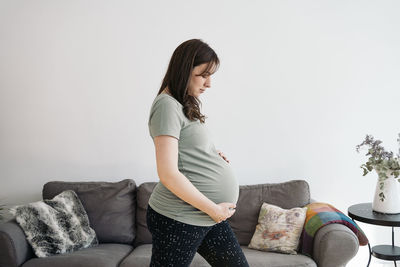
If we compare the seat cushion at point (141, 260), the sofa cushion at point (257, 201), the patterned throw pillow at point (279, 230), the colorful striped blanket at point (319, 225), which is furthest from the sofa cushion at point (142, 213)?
the colorful striped blanket at point (319, 225)

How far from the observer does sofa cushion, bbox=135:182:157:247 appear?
2.46 meters

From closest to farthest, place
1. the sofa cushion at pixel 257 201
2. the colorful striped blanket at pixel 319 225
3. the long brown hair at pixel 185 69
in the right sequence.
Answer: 1. the long brown hair at pixel 185 69
2. the colorful striped blanket at pixel 319 225
3. the sofa cushion at pixel 257 201

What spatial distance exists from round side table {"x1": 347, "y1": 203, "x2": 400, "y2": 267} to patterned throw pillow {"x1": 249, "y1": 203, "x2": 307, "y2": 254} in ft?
0.99

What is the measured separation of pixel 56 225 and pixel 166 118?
1.41m

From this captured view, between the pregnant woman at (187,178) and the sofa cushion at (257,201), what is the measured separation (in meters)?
1.09

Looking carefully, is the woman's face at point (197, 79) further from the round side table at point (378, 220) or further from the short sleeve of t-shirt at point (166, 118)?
the round side table at point (378, 220)

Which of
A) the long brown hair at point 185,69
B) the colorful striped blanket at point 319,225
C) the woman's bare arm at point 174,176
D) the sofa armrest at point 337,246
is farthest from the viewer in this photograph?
the colorful striped blanket at point 319,225

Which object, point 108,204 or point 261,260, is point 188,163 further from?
point 108,204

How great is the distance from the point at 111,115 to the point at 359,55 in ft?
5.78

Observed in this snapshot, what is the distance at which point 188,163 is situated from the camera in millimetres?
1229

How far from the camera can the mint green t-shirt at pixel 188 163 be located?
117cm

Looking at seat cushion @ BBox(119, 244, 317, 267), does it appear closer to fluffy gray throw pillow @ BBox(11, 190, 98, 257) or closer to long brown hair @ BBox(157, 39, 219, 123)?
fluffy gray throw pillow @ BBox(11, 190, 98, 257)

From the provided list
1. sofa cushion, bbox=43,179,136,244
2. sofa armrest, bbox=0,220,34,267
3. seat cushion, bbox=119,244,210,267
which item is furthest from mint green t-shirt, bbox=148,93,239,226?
sofa cushion, bbox=43,179,136,244

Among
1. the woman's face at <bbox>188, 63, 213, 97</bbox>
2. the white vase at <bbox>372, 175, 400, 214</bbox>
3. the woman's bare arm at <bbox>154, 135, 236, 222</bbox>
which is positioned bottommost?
the white vase at <bbox>372, 175, 400, 214</bbox>
